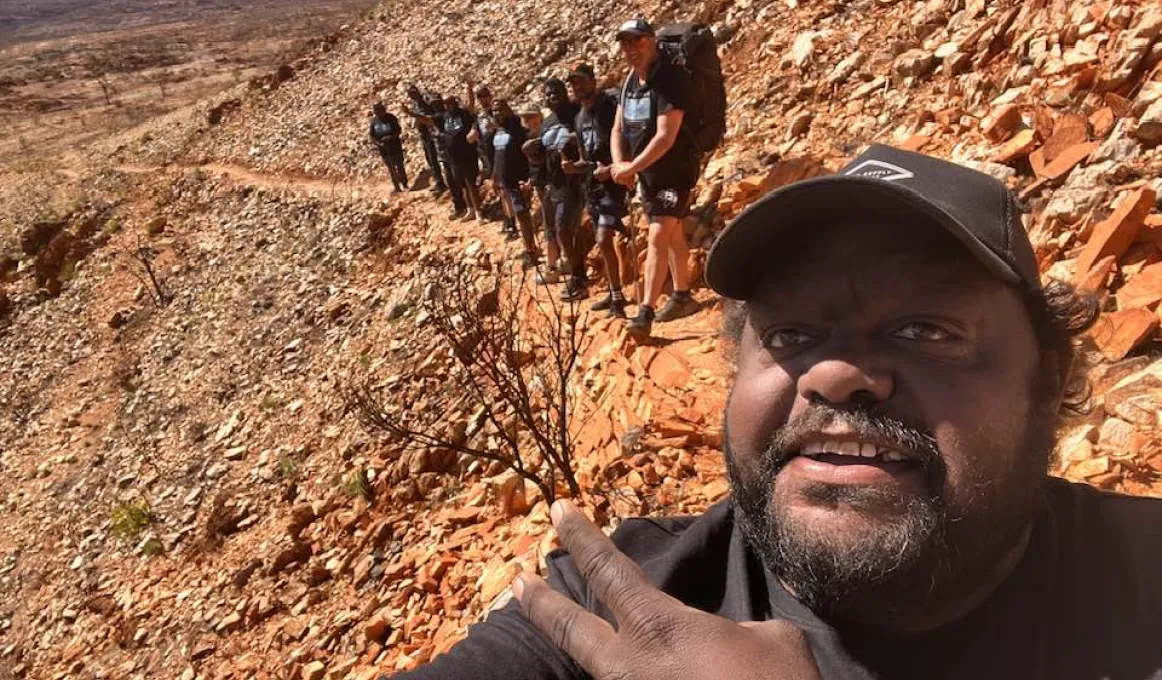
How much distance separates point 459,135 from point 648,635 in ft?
30.0

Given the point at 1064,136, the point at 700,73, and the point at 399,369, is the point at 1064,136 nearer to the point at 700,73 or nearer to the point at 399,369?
the point at 700,73

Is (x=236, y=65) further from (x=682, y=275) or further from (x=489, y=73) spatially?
(x=682, y=275)

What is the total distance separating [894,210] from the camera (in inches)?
57.7

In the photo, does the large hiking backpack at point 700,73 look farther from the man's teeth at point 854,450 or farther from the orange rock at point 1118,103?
the man's teeth at point 854,450

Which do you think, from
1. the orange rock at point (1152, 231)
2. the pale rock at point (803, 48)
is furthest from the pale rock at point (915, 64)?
the orange rock at point (1152, 231)

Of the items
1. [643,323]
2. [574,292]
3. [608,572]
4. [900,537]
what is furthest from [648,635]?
[574,292]

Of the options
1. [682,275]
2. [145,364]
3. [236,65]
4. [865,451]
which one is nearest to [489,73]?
[145,364]

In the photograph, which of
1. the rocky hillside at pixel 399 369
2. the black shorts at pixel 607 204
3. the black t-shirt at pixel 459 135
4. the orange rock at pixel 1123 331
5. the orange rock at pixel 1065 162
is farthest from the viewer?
the black t-shirt at pixel 459 135

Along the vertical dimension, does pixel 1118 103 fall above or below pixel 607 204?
above

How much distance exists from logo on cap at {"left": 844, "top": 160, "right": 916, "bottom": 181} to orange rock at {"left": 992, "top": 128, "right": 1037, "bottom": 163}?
389 cm

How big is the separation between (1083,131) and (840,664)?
4.49m

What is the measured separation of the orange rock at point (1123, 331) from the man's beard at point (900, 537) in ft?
7.62

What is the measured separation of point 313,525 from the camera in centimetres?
629

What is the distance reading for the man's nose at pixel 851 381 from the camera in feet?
4.49
